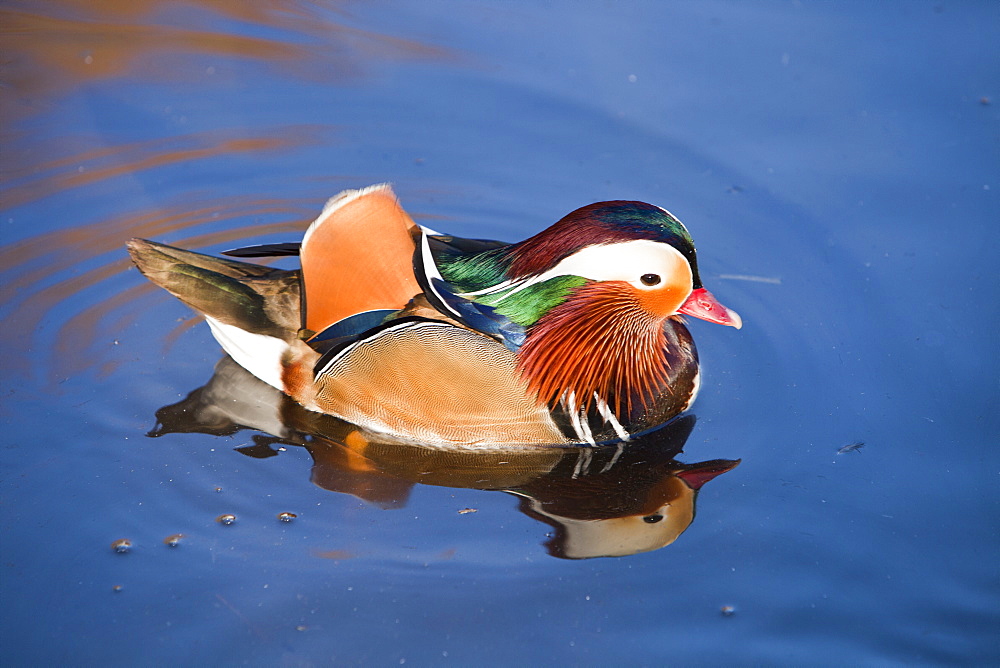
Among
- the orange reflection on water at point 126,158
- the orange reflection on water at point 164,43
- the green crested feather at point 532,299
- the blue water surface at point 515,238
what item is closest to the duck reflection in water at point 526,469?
the blue water surface at point 515,238

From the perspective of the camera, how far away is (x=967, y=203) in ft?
18.6

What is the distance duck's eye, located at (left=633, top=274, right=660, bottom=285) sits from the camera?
4.10 m

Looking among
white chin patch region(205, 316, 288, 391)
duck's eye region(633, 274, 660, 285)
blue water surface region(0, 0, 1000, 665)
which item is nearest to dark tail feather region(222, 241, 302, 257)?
white chin patch region(205, 316, 288, 391)

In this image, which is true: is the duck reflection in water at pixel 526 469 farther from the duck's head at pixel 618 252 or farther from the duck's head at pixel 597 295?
the duck's head at pixel 618 252

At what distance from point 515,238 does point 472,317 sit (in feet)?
5.11

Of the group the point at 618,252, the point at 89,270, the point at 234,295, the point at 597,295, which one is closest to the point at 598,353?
the point at 597,295

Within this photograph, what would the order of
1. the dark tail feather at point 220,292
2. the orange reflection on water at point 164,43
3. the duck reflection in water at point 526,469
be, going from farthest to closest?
the orange reflection on water at point 164,43, the dark tail feather at point 220,292, the duck reflection in water at point 526,469

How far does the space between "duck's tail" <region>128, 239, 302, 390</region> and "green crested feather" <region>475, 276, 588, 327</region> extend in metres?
0.90

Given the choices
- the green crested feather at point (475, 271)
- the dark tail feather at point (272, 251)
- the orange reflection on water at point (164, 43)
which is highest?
the orange reflection on water at point (164, 43)

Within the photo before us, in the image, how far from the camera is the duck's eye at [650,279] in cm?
410

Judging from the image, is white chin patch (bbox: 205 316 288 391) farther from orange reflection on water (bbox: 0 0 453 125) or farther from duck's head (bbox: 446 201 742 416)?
orange reflection on water (bbox: 0 0 453 125)

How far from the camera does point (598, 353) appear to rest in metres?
4.30

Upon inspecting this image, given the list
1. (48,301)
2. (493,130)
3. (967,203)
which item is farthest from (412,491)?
(967,203)

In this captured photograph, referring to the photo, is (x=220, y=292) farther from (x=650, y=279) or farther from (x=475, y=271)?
(x=650, y=279)
